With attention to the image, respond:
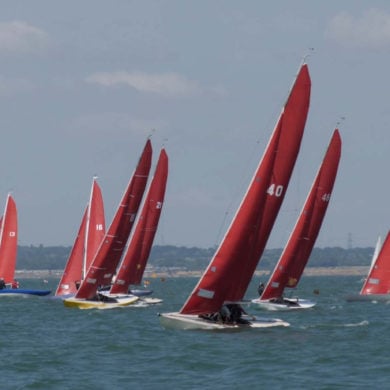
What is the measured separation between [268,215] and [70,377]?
45.3ft

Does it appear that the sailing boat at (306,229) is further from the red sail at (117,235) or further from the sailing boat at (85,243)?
the sailing boat at (85,243)

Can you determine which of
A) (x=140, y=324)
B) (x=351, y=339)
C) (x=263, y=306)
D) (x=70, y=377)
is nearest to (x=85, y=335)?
(x=140, y=324)

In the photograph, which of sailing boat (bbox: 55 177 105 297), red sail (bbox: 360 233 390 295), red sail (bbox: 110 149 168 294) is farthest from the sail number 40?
red sail (bbox: 360 233 390 295)

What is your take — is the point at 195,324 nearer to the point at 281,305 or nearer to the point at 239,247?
the point at 239,247

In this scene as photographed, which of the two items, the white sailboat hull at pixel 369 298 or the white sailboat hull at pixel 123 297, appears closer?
the white sailboat hull at pixel 123 297

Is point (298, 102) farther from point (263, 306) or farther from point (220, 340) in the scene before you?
point (263, 306)

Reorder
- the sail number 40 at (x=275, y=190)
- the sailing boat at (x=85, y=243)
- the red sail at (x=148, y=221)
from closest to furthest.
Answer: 1. the sail number 40 at (x=275, y=190)
2. the red sail at (x=148, y=221)
3. the sailing boat at (x=85, y=243)

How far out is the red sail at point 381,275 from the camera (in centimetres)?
7812

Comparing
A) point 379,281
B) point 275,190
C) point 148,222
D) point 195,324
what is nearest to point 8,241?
point 148,222

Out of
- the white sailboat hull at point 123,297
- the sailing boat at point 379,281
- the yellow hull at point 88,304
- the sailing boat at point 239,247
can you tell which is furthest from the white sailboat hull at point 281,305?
the sailing boat at point 239,247

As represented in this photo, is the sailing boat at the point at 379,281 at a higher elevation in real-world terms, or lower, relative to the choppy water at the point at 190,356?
higher

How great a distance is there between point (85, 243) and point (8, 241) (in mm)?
10843

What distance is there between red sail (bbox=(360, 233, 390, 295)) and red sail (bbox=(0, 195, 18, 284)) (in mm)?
22136

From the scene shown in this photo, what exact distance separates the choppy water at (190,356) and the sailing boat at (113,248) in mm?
8994
